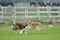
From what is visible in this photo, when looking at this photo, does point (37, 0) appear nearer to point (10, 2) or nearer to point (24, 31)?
point (10, 2)

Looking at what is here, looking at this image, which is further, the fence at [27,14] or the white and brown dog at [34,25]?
the fence at [27,14]

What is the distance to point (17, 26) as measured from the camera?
12914 mm

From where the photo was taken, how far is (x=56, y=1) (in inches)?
942

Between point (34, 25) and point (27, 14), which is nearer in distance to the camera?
point (34, 25)

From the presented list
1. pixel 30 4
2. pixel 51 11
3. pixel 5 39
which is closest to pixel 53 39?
pixel 5 39

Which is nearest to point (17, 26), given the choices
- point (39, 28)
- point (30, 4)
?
point (39, 28)

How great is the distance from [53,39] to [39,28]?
2816mm

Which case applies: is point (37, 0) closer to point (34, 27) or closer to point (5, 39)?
point (34, 27)

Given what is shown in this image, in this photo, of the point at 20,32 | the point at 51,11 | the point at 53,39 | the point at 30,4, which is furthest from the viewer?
the point at 30,4

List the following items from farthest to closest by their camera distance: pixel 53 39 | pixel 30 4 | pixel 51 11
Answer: pixel 30 4
pixel 51 11
pixel 53 39

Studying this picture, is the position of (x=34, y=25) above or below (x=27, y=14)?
above

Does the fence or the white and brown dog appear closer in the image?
the white and brown dog

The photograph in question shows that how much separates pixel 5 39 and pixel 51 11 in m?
10.8

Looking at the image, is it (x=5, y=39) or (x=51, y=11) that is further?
(x=51, y=11)
